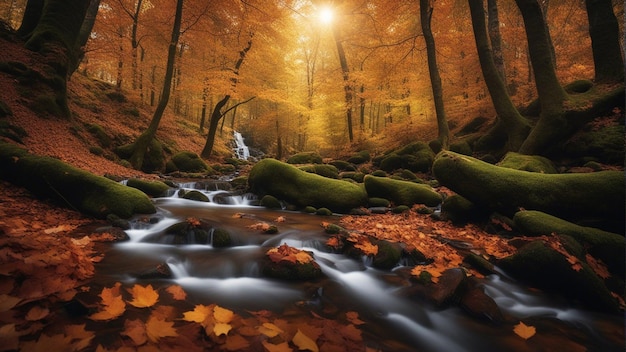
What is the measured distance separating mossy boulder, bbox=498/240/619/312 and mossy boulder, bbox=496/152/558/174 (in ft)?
14.2

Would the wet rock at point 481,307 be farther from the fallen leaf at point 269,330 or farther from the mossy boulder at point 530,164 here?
the mossy boulder at point 530,164

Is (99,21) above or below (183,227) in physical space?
above

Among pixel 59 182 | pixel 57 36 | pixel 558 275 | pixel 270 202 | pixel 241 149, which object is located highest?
pixel 57 36

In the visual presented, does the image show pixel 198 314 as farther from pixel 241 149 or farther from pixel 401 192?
pixel 241 149

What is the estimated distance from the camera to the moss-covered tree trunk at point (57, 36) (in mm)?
9352

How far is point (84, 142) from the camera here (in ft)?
31.5

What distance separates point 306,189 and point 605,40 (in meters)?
9.98

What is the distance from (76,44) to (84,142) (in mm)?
4278

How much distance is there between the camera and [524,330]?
2914mm

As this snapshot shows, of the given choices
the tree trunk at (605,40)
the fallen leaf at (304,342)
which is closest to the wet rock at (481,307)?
the fallen leaf at (304,342)

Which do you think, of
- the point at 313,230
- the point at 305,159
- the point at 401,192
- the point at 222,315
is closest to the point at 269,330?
the point at 222,315

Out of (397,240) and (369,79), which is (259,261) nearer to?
(397,240)

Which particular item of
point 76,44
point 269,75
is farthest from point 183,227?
point 269,75

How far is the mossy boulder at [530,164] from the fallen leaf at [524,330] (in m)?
5.58
